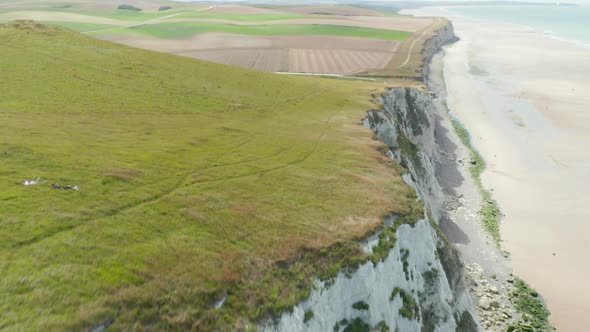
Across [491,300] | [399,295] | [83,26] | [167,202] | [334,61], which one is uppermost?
[83,26]

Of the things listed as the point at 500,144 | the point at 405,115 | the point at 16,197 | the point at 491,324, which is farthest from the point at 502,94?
the point at 16,197

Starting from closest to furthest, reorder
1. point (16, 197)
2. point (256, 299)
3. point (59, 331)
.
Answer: point (59, 331) → point (256, 299) → point (16, 197)

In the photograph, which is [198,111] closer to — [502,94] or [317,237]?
[317,237]

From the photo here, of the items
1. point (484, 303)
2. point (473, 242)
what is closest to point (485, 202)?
point (473, 242)

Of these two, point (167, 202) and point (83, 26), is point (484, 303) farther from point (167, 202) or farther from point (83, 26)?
point (83, 26)

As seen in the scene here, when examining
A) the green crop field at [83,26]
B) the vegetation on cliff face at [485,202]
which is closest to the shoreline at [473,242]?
the vegetation on cliff face at [485,202]
